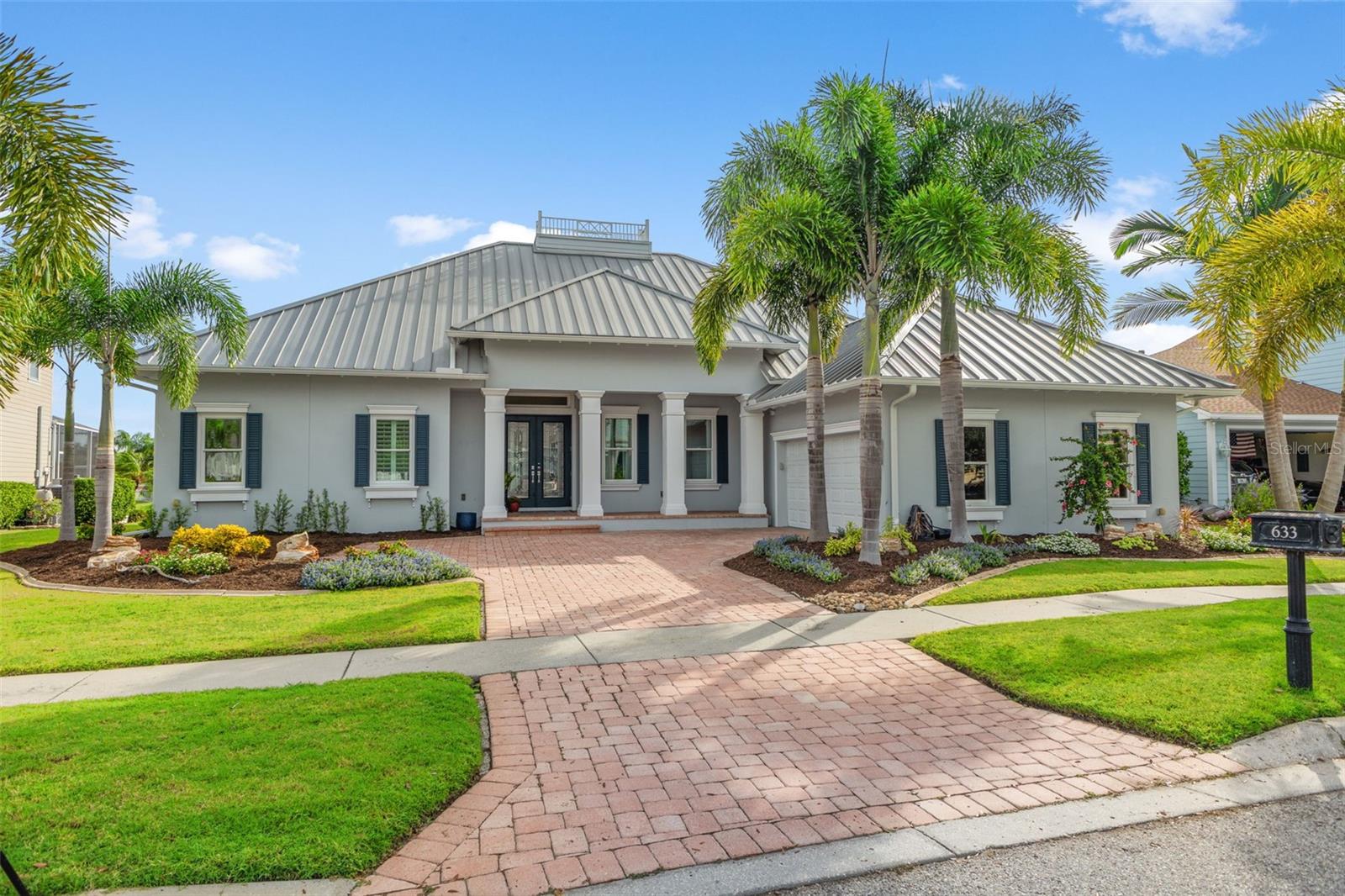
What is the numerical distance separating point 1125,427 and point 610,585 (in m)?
12.5

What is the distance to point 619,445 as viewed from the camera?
762 inches

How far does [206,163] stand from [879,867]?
10691mm

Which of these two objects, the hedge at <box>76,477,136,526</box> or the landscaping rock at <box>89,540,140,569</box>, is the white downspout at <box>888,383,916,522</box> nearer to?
the landscaping rock at <box>89,540,140,569</box>

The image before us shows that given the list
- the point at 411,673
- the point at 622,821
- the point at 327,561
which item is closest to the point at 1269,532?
the point at 622,821

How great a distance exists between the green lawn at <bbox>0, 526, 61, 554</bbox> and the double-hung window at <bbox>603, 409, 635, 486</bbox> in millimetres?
12000

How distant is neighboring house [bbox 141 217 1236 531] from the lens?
15.0 metres

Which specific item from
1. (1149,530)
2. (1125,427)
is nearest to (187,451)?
(1149,530)

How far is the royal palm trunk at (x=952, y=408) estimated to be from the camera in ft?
38.7

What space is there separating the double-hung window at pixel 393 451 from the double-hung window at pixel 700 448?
713 cm

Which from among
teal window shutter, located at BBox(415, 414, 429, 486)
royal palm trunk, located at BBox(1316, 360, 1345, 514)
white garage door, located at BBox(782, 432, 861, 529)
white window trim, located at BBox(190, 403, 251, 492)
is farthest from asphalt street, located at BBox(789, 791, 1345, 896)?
white window trim, located at BBox(190, 403, 251, 492)

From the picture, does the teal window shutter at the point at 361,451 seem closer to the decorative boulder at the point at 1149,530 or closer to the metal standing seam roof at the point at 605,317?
the metal standing seam roof at the point at 605,317

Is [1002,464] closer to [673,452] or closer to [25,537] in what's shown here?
[673,452]

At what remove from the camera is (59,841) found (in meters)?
3.24

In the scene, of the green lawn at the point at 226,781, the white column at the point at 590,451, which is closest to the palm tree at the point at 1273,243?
the green lawn at the point at 226,781
